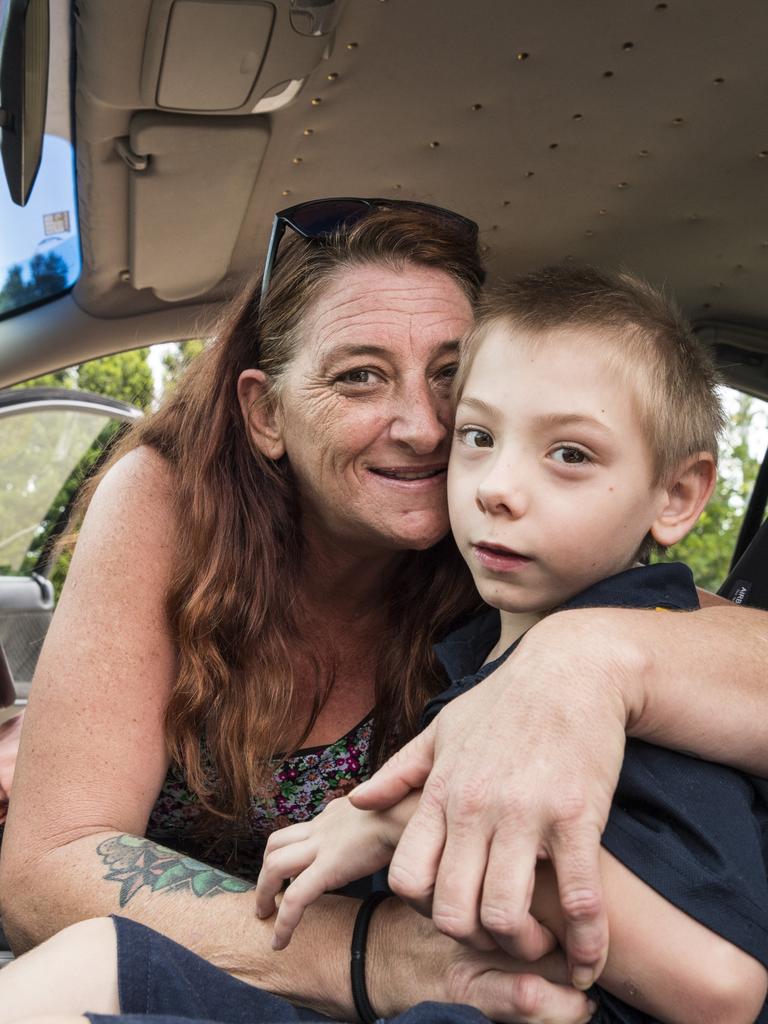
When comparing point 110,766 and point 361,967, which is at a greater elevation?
point 110,766

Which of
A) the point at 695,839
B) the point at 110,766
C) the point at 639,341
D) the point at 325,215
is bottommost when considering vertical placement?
the point at 110,766

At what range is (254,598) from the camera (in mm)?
2080

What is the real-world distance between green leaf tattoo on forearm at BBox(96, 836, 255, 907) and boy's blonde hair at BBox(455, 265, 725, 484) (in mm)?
787

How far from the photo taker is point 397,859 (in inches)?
46.9

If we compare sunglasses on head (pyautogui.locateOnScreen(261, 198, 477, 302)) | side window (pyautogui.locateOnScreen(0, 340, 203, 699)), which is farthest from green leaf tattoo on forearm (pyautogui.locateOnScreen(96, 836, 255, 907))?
side window (pyautogui.locateOnScreen(0, 340, 203, 699))

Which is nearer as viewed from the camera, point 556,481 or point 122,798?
point 556,481

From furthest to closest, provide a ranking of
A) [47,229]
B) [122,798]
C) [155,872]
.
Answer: [47,229] < [122,798] < [155,872]

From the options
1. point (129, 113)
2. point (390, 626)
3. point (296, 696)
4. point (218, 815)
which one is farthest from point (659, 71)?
point (218, 815)

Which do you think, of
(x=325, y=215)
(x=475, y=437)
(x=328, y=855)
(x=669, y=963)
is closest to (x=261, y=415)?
(x=325, y=215)

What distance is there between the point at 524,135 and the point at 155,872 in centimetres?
135

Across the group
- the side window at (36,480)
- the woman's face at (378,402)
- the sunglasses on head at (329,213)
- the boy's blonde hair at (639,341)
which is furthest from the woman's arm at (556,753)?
the side window at (36,480)

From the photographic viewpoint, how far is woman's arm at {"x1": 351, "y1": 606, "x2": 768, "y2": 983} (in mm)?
1120

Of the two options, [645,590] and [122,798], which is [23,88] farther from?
[645,590]

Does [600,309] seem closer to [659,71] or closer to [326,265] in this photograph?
[659,71]
